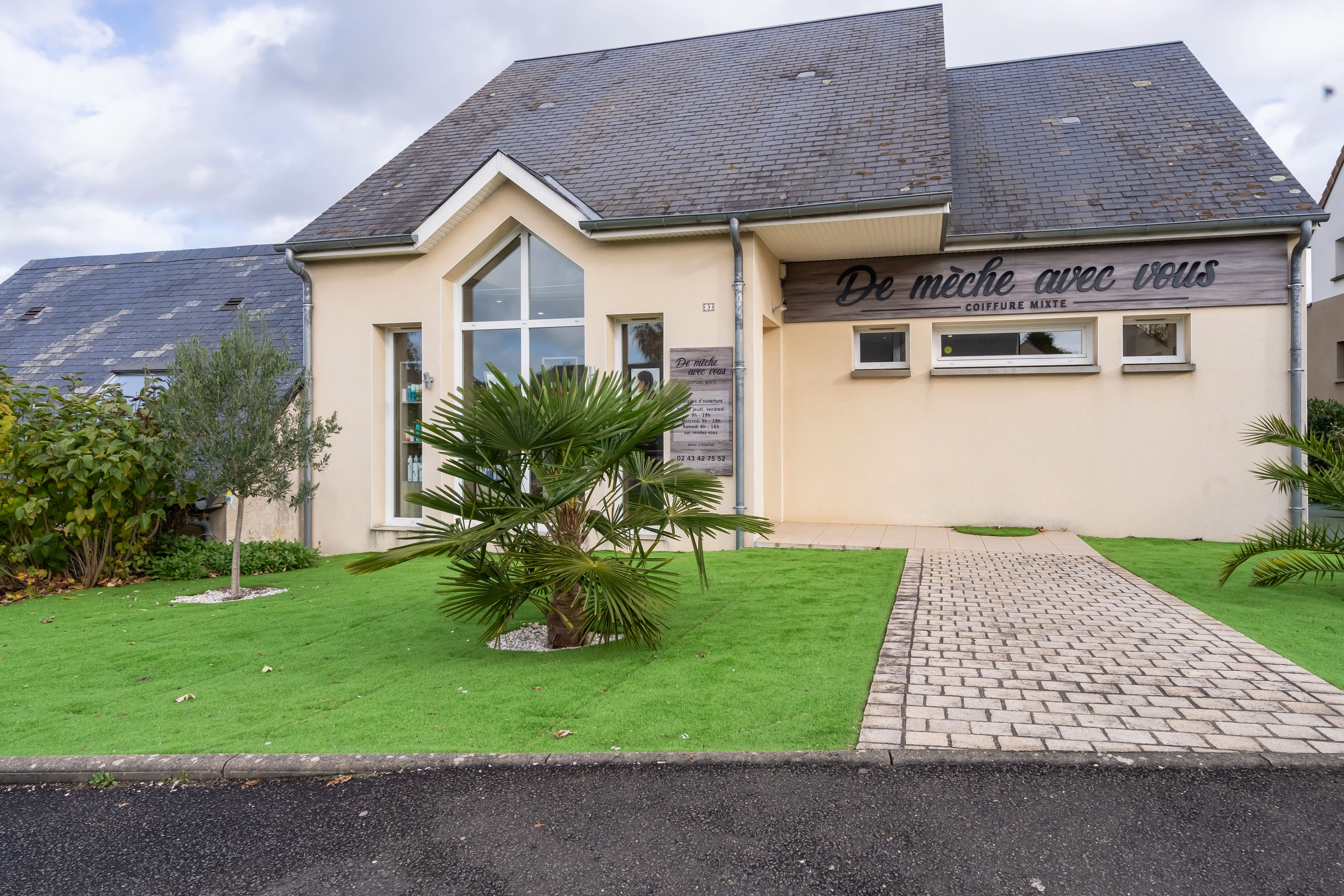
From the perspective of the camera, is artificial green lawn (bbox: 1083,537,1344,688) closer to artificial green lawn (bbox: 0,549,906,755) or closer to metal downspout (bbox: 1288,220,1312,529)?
metal downspout (bbox: 1288,220,1312,529)

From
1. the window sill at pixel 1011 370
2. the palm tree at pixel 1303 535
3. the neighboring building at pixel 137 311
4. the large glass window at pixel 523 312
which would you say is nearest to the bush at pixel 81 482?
the neighboring building at pixel 137 311

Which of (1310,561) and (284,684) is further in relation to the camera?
(1310,561)

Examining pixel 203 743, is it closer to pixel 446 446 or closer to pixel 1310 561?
pixel 446 446

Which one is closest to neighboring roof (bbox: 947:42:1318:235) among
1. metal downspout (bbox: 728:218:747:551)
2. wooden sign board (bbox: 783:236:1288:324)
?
wooden sign board (bbox: 783:236:1288:324)

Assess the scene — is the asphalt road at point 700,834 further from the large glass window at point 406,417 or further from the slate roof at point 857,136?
the large glass window at point 406,417

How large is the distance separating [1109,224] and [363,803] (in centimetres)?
1054

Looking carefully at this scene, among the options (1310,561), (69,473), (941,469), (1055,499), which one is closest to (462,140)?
(69,473)

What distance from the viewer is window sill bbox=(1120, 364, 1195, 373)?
1030 cm

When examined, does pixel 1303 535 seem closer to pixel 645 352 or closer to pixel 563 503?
pixel 563 503

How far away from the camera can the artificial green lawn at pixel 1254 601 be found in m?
5.12

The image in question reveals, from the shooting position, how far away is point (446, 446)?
5.27 m

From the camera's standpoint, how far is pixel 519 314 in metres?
11.0

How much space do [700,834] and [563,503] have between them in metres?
2.71

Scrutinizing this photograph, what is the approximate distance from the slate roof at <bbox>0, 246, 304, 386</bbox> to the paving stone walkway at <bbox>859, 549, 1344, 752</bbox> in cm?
960
